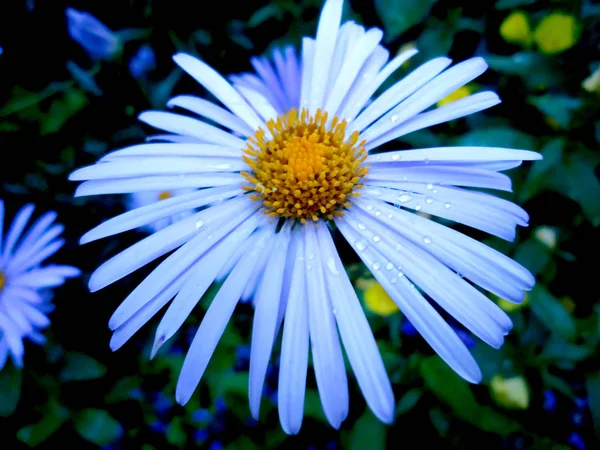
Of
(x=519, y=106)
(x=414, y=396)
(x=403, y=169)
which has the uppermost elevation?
(x=403, y=169)

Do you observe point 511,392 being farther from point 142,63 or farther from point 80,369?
point 142,63

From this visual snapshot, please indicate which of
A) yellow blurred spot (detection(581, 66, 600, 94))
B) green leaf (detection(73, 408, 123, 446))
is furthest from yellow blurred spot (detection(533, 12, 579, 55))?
green leaf (detection(73, 408, 123, 446))

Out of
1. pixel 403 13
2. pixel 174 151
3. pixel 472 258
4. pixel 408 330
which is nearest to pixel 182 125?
pixel 174 151

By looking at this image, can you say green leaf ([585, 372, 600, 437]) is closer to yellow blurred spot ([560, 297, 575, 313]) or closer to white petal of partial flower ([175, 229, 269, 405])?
yellow blurred spot ([560, 297, 575, 313])

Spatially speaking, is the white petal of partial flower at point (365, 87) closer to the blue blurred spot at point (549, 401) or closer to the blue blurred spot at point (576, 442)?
the blue blurred spot at point (549, 401)

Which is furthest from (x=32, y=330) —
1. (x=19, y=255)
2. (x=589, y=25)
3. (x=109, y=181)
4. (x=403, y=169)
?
(x=589, y=25)

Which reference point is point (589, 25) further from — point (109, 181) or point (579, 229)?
point (109, 181)

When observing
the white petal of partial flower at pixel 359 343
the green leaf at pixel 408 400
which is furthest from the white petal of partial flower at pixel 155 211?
the green leaf at pixel 408 400
